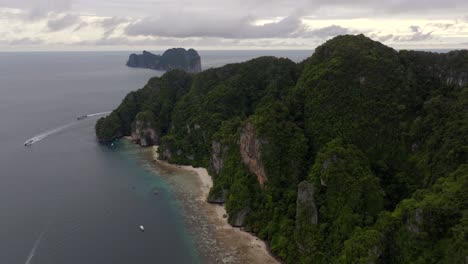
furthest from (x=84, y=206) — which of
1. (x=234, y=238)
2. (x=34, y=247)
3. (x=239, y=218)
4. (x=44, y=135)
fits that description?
(x=44, y=135)

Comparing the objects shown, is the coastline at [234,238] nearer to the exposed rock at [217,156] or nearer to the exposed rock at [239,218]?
the exposed rock at [239,218]

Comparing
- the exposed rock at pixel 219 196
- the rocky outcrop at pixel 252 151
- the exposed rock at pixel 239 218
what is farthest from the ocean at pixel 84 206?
the rocky outcrop at pixel 252 151

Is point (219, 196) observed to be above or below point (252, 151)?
below

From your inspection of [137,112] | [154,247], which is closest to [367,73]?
[154,247]

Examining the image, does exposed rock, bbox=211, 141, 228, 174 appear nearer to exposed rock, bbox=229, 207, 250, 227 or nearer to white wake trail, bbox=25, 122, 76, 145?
exposed rock, bbox=229, 207, 250, 227

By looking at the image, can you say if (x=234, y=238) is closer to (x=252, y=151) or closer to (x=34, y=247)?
(x=252, y=151)

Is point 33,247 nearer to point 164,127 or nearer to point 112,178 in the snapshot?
point 112,178
